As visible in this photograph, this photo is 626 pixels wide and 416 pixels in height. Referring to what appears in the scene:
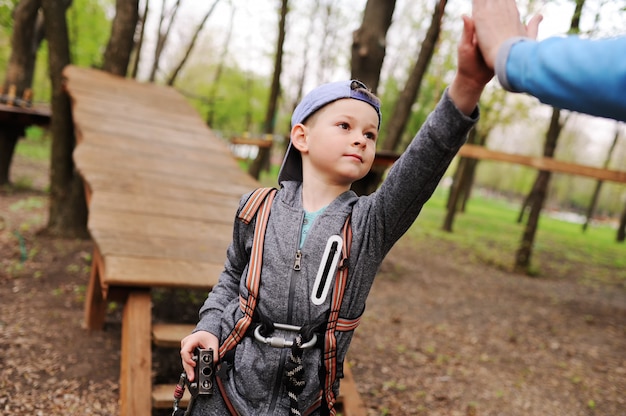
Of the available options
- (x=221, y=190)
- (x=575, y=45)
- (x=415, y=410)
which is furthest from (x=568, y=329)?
(x=575, y=45)

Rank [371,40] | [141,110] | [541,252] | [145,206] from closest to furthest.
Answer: [145,206] → [371,40] → [141,110] → [541,252]

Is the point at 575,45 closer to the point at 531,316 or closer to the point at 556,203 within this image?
the point at 531,316

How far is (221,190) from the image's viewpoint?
15.6 feet

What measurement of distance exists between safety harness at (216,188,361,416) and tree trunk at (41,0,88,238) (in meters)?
5.41

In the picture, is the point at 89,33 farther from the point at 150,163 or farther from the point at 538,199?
the point at 538,199

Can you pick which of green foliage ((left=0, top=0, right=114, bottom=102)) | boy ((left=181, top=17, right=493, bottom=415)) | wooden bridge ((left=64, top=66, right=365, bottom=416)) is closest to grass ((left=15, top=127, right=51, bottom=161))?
green foliage ((left=0, top=0, right=114, bottom=102))

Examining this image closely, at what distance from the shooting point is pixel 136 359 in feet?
8.85

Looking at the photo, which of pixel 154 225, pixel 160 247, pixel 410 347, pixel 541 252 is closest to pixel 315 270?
pixel 160 247

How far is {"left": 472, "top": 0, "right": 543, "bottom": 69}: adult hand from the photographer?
1010mm

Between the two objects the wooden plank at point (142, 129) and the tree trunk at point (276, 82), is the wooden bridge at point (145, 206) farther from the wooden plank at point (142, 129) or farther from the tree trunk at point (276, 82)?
the tree trunk at point (276, 82)

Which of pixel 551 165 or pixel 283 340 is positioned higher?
pixel 551 165

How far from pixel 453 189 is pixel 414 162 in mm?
14385

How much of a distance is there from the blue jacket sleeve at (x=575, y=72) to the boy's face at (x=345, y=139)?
673 mm

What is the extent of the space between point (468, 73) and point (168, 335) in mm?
2448
